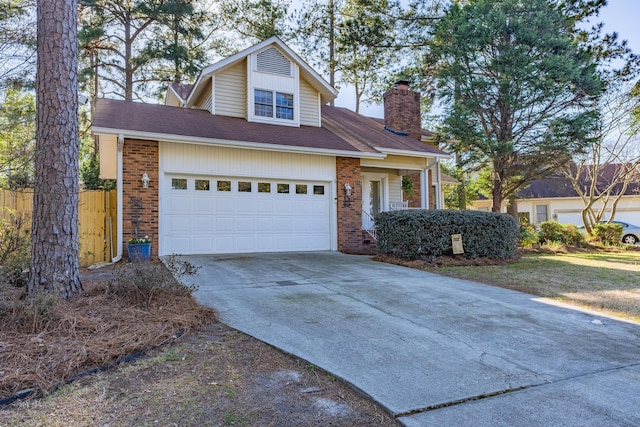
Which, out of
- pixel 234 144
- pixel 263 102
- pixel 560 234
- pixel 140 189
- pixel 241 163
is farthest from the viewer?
pixel 560 234

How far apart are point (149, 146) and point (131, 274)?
564 centimetres

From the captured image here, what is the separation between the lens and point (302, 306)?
5352 millimetres

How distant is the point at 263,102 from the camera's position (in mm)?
12914

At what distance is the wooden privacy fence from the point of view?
9742 mm

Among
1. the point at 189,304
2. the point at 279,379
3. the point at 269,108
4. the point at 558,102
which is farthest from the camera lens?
the point at 558,102

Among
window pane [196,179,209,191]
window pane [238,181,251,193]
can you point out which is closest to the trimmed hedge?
window pane [238,181,251,193]

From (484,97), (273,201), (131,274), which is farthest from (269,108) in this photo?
(131,274)

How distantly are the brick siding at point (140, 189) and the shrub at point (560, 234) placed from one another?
45.6 feet

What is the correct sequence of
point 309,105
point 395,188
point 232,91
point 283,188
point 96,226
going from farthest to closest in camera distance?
point 395,188
point 309,105
point 232,91
point 283,188
point 96,226

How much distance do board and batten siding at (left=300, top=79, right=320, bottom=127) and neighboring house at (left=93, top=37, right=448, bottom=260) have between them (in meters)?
0.04

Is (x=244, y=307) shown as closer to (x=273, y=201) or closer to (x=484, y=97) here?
(x=273, y=201)

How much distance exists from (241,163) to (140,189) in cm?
261

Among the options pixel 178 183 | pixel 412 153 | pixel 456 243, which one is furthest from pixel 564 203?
pixel 178 183

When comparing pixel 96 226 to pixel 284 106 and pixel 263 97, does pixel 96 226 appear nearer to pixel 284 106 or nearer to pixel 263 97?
pixel 263 97
